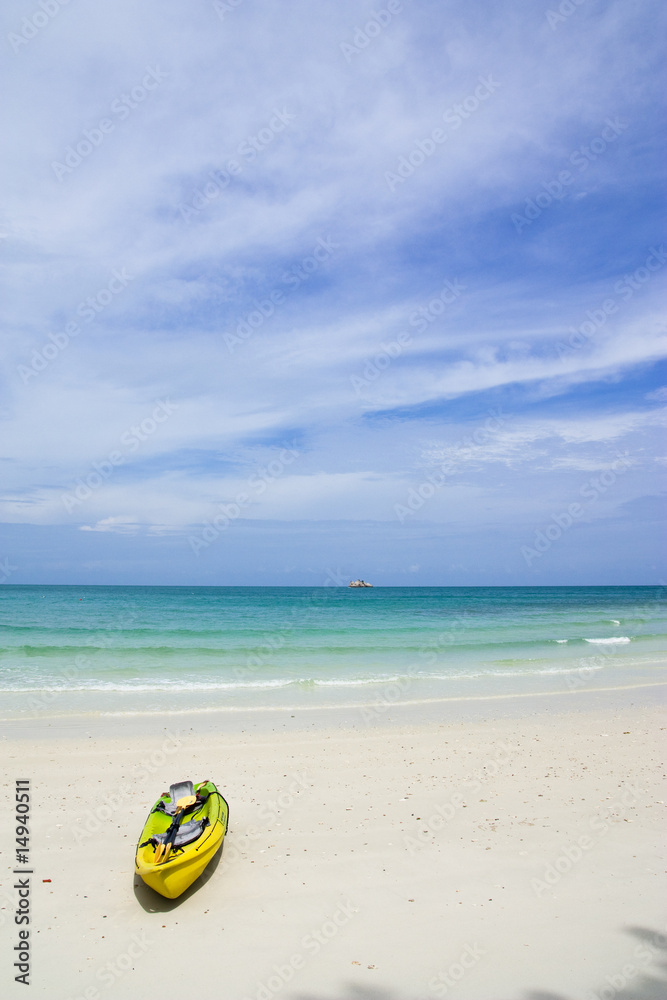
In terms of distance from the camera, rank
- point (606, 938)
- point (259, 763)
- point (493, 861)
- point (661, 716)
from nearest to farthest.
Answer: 1. point (606, 938)
2. point (493, 861)
3. point (259, 763)
4. point (661, 716)

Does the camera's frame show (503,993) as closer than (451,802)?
Yes

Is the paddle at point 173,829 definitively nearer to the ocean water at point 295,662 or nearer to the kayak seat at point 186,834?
the kayak seat at point 186,834

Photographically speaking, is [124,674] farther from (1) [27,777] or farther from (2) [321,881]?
(2) [321,881]

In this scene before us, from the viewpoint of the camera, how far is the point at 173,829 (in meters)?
6.12

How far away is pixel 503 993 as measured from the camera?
4.68 metres

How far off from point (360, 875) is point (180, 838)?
6.16 feet

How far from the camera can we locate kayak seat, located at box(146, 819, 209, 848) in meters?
5.93

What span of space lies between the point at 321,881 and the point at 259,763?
3.84 m

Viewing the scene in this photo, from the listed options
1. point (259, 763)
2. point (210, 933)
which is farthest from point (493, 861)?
point (259, 763)

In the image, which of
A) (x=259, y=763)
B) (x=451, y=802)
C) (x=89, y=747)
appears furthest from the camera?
(x=89, y=747)

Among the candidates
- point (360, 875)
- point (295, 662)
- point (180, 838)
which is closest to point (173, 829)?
point (180, 838)
